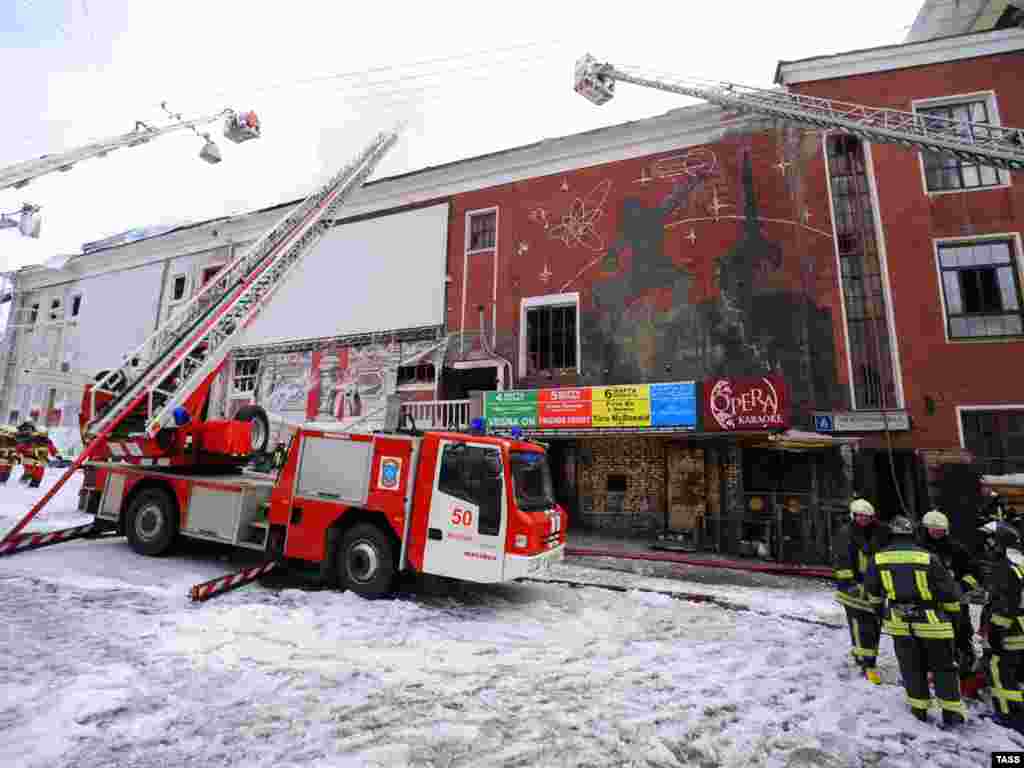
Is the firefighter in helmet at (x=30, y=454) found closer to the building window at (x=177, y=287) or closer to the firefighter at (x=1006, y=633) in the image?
the building window at (x=177, y=287)

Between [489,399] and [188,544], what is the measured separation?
26.5 ft

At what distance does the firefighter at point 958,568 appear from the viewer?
4719mm

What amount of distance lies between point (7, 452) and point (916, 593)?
21387mm

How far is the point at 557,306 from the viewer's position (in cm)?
1694

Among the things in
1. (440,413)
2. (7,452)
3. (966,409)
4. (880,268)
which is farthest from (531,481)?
(7,452)

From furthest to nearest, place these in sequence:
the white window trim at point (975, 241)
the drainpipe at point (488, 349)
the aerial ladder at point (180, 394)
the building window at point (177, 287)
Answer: the building window at point (177, 287) < the drainpipe at point (488, 349) < the white window trim at point (975, 241) < the aerial ladder at point (180, 394)

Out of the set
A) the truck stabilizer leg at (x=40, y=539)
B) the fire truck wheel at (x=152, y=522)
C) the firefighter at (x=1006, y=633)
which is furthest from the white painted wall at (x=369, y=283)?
the firefighter at (x=1006, y=633)

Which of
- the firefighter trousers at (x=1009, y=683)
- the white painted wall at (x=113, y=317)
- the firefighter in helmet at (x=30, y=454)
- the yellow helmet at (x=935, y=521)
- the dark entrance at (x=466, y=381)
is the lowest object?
the firefighter trousers at (x=1009, y=683)

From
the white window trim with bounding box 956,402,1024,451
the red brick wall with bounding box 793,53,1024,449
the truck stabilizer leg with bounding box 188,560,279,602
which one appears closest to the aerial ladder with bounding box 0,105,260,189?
the truck stabilizer leg with bounding box 188,560,279,602

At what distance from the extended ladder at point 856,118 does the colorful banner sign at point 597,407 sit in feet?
22.0

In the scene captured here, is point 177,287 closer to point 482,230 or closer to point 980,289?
point 482,230

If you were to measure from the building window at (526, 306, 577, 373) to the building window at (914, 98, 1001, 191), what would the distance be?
10.5m

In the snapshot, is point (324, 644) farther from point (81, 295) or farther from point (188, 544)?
point (81, 295)

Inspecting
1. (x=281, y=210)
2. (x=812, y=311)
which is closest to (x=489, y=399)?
(x=812, y=311)
